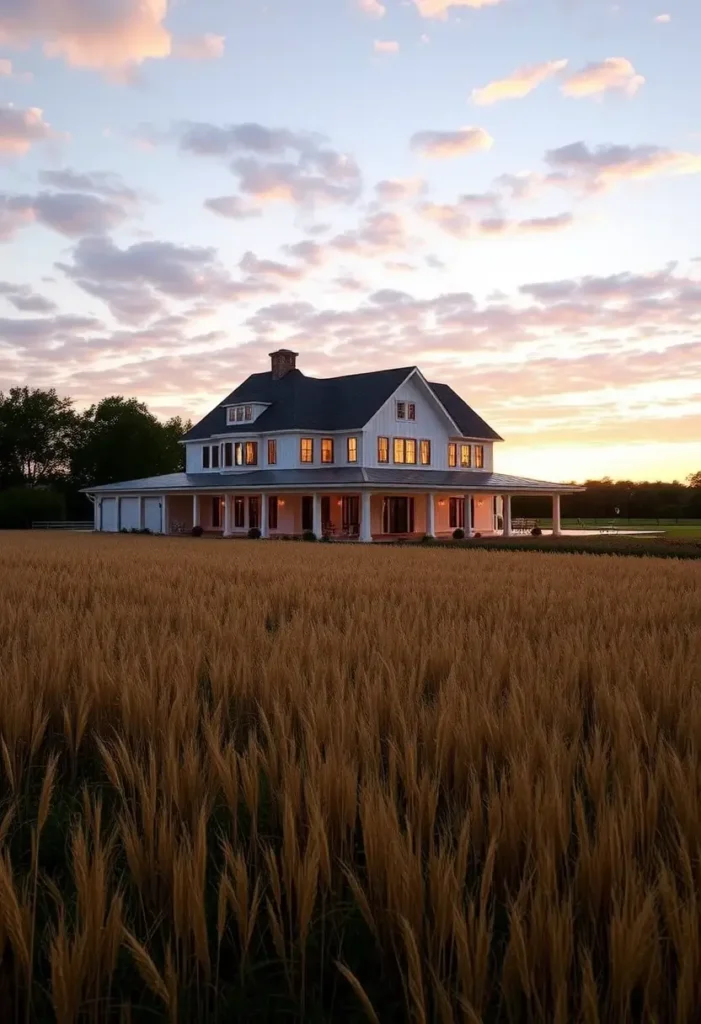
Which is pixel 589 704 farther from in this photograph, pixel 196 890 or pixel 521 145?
pixel 521 145

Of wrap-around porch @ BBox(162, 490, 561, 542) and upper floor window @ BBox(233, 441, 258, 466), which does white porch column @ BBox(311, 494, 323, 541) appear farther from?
upper floor window @ BBox(233, 441, 258, 466)

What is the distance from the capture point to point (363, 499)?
4612cm

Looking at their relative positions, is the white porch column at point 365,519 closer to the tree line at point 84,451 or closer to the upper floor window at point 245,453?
the upper floor window at point 245,453

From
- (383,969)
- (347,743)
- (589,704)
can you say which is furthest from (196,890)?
(589,704)

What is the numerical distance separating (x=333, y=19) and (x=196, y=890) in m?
32.8

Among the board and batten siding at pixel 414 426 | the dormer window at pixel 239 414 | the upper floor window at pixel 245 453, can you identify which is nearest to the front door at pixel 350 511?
the board and batten siding at pixel 414 426

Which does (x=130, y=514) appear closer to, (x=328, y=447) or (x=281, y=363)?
(x=281, y=363)

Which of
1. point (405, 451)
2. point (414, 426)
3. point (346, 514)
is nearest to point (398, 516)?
point (346, 514)

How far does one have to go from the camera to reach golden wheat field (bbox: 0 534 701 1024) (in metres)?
1.89

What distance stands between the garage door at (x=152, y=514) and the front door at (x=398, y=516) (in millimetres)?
16986

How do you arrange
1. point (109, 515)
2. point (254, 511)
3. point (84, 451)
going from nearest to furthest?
point (254, 511) → point (109, 515) → point (84, 451)

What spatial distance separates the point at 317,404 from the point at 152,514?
50.2 ft

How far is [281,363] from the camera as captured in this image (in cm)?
5744

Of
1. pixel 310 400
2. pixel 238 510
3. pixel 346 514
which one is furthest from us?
pixel 238 510
